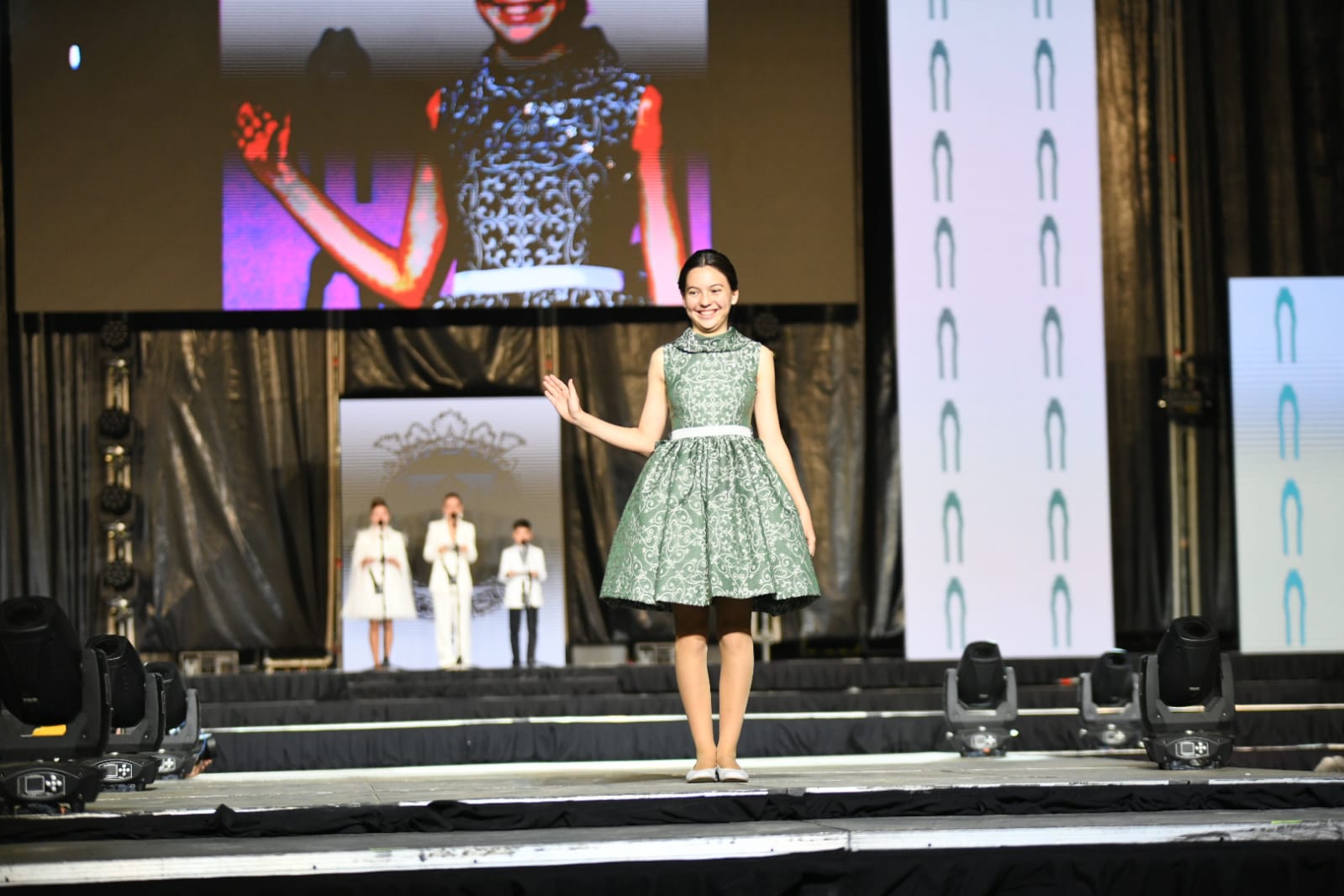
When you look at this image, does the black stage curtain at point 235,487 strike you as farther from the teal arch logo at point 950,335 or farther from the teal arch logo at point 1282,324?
the teal arch logo at point 1282,324

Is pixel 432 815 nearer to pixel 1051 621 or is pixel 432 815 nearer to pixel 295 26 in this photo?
pixel 1051 621

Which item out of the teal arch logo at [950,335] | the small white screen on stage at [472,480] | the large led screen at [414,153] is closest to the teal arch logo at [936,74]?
the large led screen at [414,153]

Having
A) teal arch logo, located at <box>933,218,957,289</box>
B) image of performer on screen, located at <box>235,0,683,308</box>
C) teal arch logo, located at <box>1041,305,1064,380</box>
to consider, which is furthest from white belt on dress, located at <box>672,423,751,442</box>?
image of performer on screen, located at <box>235,0,683,308</box>

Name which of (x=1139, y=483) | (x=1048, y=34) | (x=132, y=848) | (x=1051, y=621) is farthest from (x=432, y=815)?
(x=1139, y=483)

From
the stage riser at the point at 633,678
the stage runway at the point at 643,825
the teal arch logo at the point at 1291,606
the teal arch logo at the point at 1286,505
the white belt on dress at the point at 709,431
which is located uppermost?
the white belt on dress at the point at 709,431

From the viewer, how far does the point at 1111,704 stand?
494 cm

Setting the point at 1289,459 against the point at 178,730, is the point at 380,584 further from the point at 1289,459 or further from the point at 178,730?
the point at 178,730

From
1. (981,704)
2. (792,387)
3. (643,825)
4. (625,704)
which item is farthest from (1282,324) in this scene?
(643,825)

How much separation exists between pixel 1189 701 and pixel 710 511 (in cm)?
123

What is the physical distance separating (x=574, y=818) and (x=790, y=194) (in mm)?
7473

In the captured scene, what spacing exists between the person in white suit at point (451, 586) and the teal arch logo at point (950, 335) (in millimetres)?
3067

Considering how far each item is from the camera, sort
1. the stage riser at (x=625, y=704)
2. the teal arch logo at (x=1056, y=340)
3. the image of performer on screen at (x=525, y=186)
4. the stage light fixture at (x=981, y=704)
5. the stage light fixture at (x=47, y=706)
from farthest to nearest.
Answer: the image of performer on screen at (x=525, y=186) → the teal arch logo at (x=1056, y=340) → the stage riser at (x=625, y=704) → the stage light fixture at (x=981, y=704) → the stage light fixture at (x=47, y=706)

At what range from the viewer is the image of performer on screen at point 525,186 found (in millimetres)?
9766

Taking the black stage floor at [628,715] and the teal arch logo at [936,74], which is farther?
the teal arch logo at [936,74]
